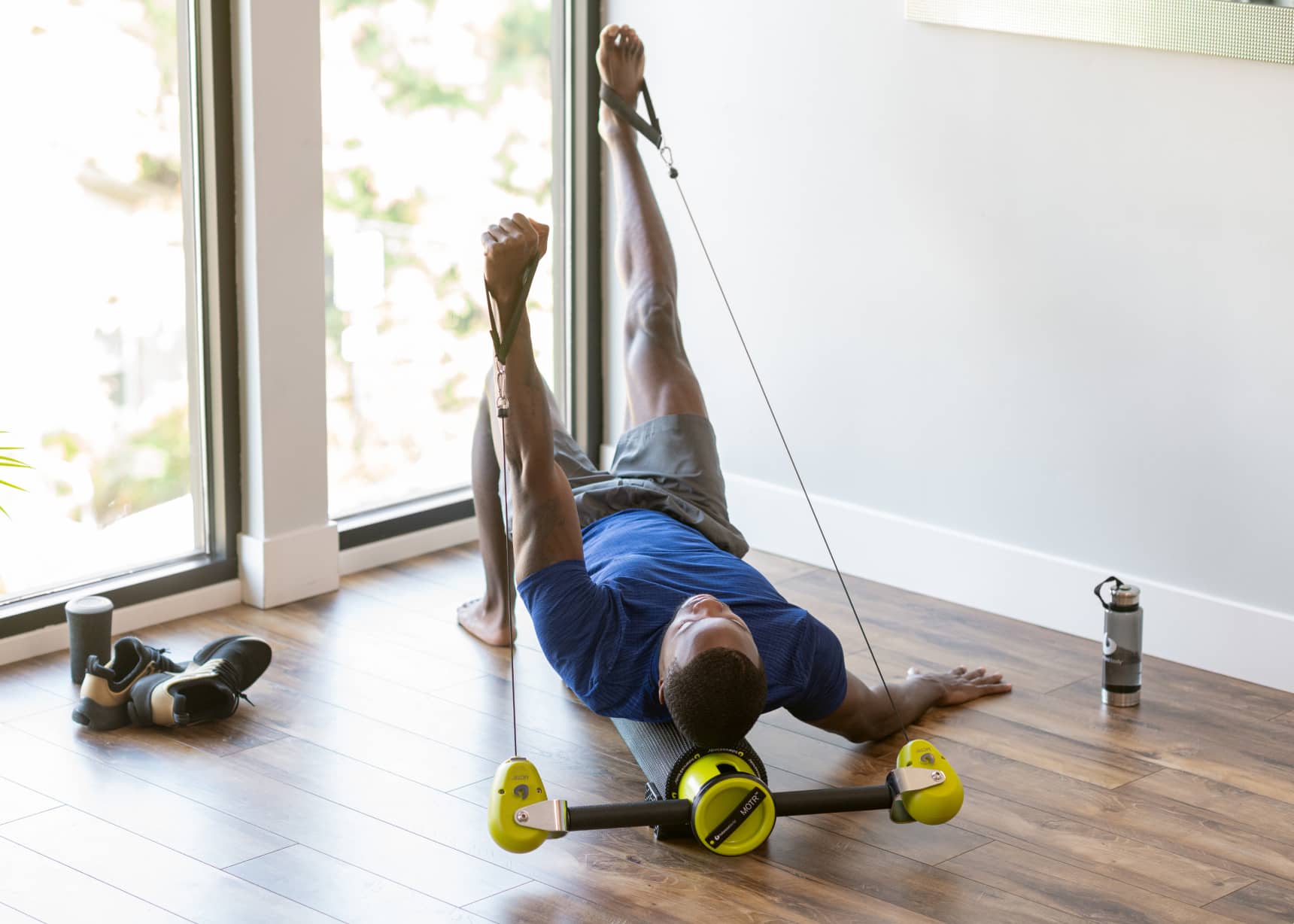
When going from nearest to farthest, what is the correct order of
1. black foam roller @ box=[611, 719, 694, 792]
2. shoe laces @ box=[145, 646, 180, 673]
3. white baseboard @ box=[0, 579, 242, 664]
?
black foam roller @ box=[611, 719, 694, 792], shoe laces @ box=[145, 646, 180, 673], white baseboard @ box=[0, 579, 242, 664]

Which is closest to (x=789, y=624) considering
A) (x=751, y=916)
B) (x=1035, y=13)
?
(x=751, y=916)

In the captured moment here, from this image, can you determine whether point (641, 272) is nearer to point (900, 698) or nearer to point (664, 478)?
point (664, 478)

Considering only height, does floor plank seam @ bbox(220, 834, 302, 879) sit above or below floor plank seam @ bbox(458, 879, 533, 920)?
below

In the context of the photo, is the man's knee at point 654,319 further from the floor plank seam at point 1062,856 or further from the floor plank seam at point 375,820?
the floor plank seam at point 1062,856

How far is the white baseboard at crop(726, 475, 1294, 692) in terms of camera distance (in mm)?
3213

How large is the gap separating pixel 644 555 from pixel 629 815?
546 millimetres

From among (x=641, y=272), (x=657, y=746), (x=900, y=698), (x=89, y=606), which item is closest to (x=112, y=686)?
(x=89, y=606)

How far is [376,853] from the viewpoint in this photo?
2520mm

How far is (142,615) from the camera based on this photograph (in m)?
3.43

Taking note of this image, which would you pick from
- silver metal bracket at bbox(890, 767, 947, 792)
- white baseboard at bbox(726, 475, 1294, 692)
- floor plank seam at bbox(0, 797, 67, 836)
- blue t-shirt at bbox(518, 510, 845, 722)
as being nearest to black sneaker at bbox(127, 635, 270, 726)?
floor plank seam at bbox(0, 797, 67, 836)

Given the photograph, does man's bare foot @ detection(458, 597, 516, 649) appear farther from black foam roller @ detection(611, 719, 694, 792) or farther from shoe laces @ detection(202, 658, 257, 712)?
black foam roller @ detection(611, 719, 694, 792)

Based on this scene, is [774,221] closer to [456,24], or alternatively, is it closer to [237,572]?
[456,24]

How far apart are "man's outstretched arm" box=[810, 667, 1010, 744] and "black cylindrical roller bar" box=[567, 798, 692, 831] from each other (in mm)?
466

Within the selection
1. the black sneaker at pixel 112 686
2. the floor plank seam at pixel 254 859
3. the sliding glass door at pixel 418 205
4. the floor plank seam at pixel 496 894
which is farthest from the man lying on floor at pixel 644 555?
the black sneaker at pixel 112 686
